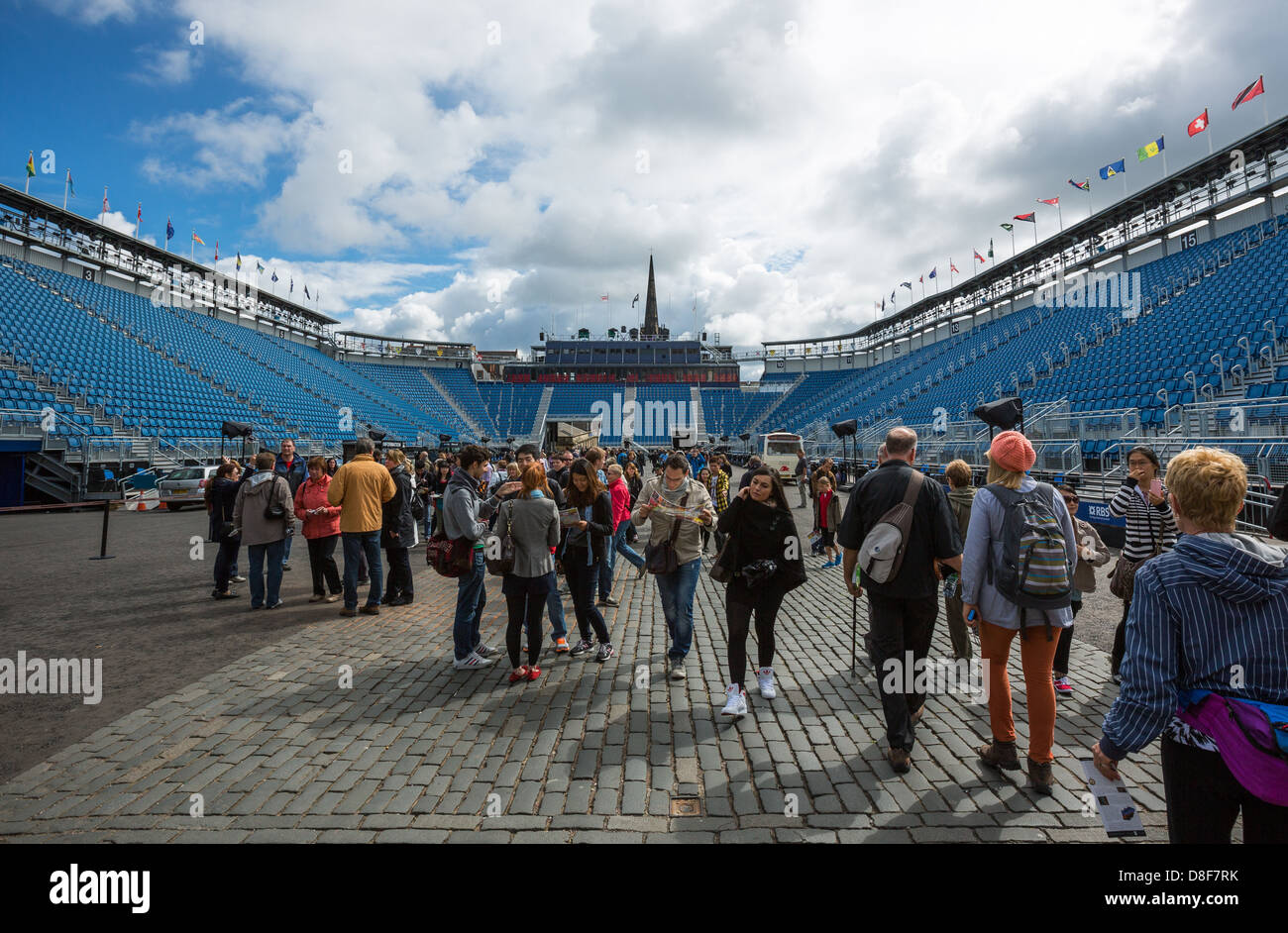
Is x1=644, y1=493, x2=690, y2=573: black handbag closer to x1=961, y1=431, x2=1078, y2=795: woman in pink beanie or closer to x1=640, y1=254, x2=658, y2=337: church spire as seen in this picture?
x1=961, y1=431, x2=1078, y2=795: woman in pink beanie

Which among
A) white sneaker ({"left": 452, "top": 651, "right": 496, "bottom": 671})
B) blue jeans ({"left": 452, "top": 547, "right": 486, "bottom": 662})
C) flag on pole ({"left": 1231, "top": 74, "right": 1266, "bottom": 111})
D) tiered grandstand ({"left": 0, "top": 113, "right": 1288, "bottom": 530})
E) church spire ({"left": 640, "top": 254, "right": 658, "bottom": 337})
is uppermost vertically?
church spire ({"left": 640, "top": 254, "right": 658, "bottom": 337})

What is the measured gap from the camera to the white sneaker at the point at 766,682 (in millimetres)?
4588

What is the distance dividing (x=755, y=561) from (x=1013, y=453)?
1894 millimetres

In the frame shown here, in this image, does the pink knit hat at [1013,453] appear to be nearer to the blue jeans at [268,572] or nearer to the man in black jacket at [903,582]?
the man in black jacket at [903,582]

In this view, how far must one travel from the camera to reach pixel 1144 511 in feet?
14.5

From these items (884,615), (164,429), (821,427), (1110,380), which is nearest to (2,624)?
(884,615)

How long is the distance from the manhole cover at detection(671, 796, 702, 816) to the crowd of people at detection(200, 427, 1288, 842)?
108cm

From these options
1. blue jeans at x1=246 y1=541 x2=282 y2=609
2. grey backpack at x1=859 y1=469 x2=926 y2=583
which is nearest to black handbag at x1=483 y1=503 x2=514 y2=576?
grey backpack at x1=859 y1=469 x2=926 y2=583

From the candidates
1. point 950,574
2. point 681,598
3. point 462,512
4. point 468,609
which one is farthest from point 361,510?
point 950,574

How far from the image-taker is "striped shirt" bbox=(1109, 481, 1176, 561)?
4.35 meters

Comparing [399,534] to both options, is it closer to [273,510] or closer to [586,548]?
[273,510]

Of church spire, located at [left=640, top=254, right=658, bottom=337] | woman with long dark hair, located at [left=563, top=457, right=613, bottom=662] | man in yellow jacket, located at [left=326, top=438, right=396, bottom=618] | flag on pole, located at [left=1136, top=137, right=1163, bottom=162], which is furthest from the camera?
church spire, located at [left=640, top=254, right=658, bottom=337]

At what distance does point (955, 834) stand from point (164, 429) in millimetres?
29432
